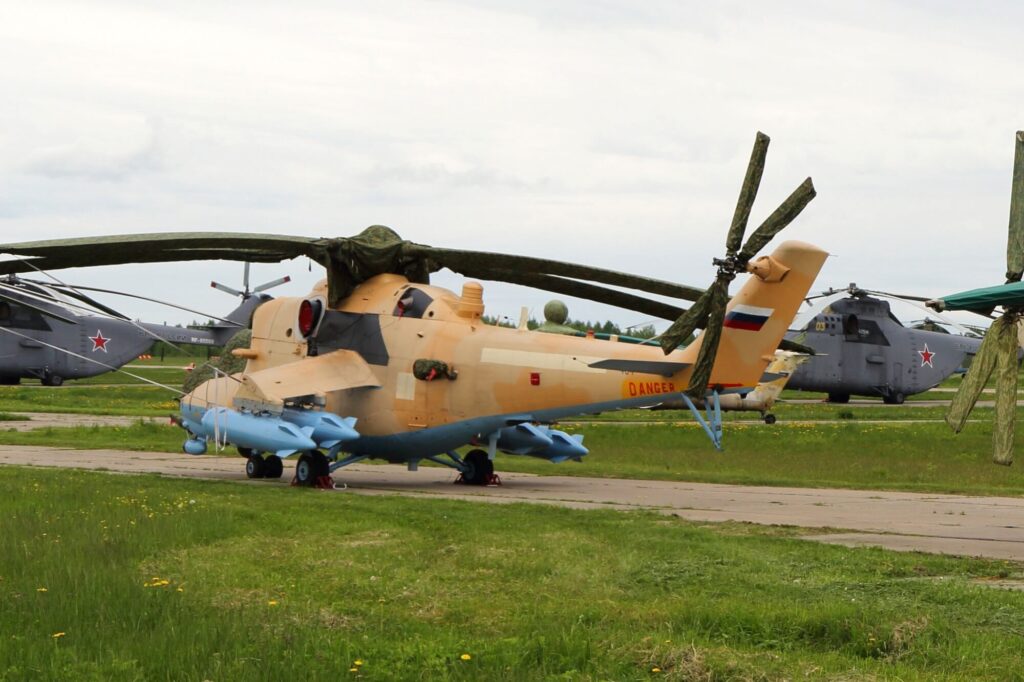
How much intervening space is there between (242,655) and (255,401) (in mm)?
14489

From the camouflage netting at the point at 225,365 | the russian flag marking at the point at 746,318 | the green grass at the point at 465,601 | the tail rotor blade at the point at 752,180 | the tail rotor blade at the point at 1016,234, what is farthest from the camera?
the camouflage netting at the point at 225,365

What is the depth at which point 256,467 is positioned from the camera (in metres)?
25.6

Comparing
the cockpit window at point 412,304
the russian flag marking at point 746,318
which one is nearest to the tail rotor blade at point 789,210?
the russian flag marking at point 746,318

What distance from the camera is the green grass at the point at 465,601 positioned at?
9008mm

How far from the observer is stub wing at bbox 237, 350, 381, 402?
23.2 m

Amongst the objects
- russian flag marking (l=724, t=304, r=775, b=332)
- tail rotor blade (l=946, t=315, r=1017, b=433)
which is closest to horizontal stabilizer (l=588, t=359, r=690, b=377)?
russian flag marking (l=724, t=304, r=775, b=332)

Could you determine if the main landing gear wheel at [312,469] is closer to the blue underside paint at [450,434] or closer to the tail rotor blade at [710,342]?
the blue underside paint at [450,434]

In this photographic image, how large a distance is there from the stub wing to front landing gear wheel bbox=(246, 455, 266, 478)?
224 centimetres

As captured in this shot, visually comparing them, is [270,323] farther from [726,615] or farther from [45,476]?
[726,615]

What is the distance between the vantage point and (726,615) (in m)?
10.4

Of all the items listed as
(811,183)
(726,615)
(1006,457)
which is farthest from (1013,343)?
(726,615)

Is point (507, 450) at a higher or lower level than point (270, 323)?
lower

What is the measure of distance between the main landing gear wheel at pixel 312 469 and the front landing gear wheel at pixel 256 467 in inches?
88.0

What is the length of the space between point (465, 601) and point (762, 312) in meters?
10.8
